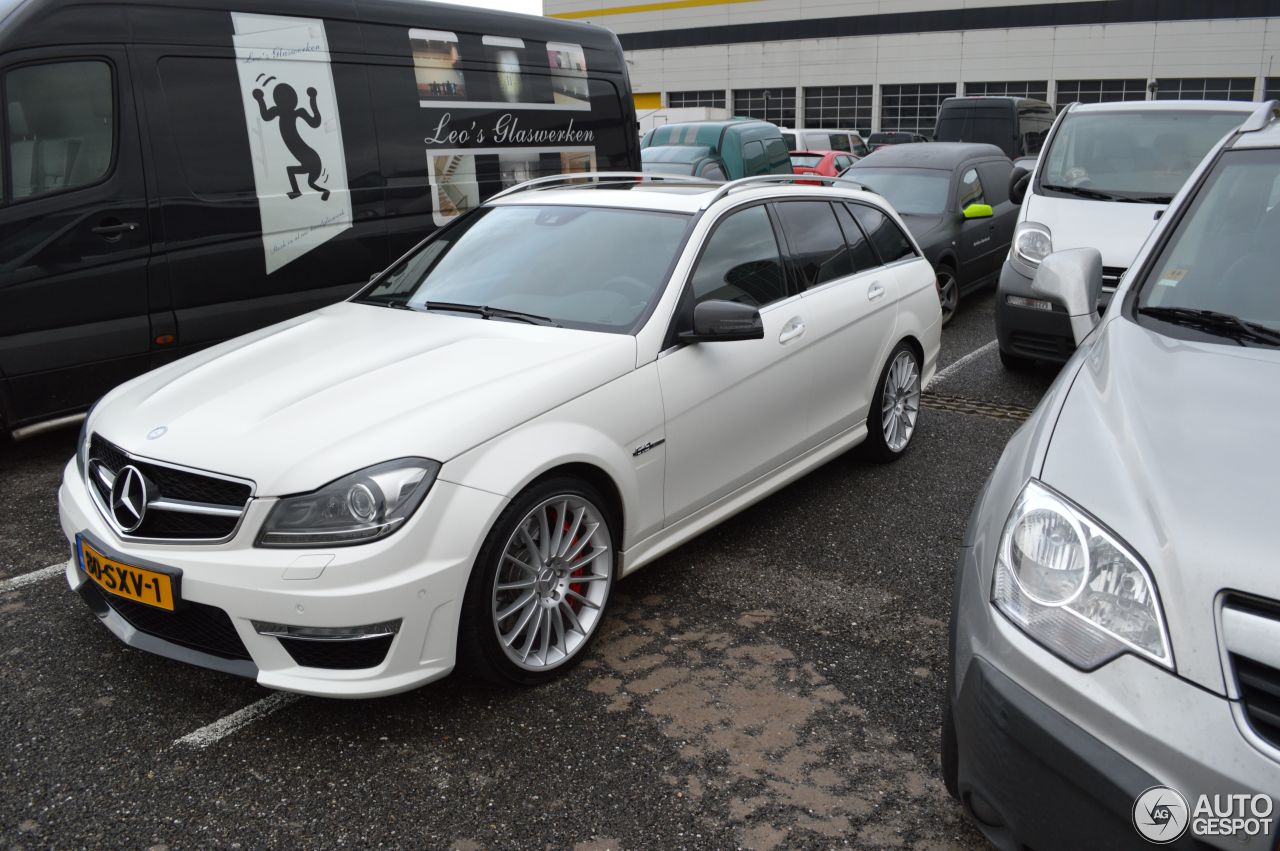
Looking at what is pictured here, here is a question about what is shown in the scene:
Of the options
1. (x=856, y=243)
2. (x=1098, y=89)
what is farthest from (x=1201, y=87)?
(x=856, y=243)

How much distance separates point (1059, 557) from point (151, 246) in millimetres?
5051

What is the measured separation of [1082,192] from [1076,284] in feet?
14.6

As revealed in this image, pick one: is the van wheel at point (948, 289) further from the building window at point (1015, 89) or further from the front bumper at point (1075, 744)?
the building window at point (1015, 89)

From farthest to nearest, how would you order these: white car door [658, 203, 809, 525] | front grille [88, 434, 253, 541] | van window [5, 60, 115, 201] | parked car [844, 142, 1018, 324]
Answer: parked car [844, 142, 1018, 324], van window [5, 60, 115, 201], white car door [658, 203, 809, 525], front grille [88, 434, 253, 541]

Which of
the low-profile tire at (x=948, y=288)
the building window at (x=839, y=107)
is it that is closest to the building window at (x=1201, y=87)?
the building window at (x=839, y=107)

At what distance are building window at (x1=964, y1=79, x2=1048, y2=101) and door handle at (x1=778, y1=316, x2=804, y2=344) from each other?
163 feet

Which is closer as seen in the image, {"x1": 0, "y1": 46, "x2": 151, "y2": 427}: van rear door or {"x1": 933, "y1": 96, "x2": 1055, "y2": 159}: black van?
{"x1": 0, "y1": 46, "x2": 151, "y2": 427}: van rear door

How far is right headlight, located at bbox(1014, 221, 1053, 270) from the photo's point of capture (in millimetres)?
6945

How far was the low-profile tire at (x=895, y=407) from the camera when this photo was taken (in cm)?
518

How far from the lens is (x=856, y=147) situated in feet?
83.5

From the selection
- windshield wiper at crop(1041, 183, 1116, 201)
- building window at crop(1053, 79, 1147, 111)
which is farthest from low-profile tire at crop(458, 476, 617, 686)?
building window at crop(1053, 79, 1147, 111)

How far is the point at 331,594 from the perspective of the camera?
2688mm

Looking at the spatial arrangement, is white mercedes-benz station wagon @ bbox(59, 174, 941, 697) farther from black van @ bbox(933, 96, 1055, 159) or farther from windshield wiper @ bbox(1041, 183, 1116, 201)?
black van @ bbox(933, 96, 1055, 159)

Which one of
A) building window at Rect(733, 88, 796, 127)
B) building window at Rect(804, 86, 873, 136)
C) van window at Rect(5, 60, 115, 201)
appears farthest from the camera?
building window at Rect(733, 88, 796, 127)
